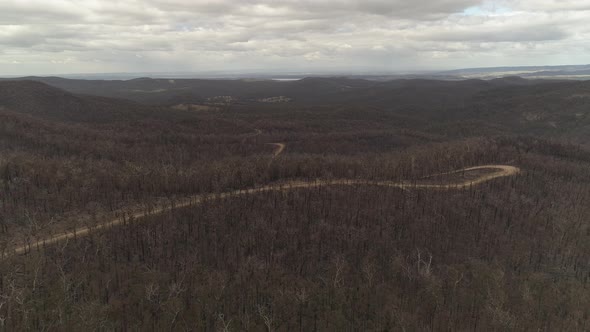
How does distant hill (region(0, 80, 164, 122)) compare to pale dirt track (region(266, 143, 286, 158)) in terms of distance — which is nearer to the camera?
pale dirt track (region(266, 143, 286, 158))

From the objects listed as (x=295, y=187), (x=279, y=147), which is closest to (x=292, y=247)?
(x=295, y=187)

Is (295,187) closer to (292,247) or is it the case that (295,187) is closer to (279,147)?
Result: (292,247)

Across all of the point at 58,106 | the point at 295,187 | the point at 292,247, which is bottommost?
the point at 292,247

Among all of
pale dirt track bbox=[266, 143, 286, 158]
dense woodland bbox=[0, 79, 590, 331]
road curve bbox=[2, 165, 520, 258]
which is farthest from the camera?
pale dirt track bbox=[266, 143, 286, 158]

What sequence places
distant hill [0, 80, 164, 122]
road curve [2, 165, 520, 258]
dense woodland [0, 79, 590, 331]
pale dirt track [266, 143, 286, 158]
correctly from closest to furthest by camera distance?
dense woodland [0, 79, 590, 331], road curve [2, 165, 520, 258], pale dirt track [266, 143, 286, 158], distant hill [0, 80, 164, 122]

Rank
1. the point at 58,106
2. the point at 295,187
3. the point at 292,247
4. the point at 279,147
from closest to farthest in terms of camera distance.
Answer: the point at 292,247, the point at 295,187, the point at 279,147, the point at 58,106

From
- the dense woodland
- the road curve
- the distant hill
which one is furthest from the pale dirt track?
the distant hill

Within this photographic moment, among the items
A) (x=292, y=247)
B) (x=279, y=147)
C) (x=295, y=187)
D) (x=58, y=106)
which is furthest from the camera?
(x=58, y=106)

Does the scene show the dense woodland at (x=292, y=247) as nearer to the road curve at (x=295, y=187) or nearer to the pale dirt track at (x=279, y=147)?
the road curve at (x=295, y=187)

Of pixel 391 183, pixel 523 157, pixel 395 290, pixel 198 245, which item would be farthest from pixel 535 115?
pixel 198 245

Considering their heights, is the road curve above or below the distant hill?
below

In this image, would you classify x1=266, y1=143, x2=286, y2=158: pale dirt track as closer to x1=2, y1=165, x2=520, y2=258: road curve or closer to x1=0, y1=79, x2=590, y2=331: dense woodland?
x1=0, y1=79, x2=590, y2=331: dense woodland
